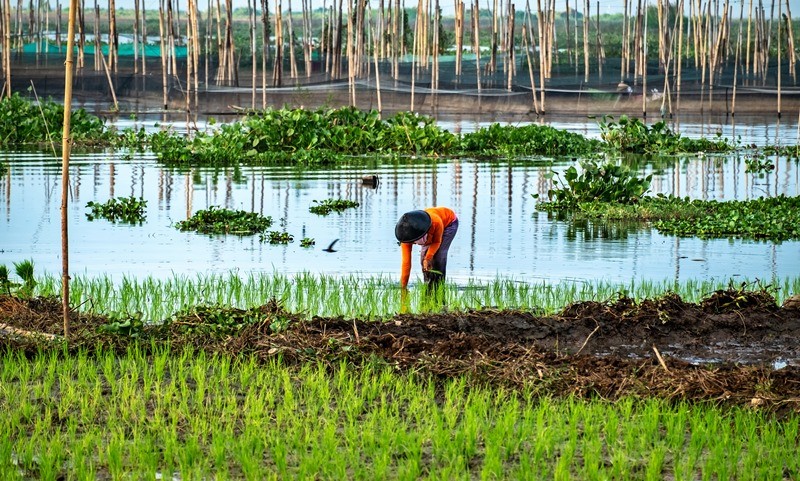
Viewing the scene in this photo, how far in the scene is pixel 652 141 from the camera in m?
26.3

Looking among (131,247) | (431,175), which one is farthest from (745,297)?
(431,175)

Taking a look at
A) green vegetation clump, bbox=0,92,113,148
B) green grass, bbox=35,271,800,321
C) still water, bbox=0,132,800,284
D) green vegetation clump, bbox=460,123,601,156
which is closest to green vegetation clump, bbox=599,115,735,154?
green vegetation clump, bbox=460,123,601,156

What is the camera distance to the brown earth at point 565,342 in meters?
6.78

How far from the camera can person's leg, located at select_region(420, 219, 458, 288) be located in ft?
33.8

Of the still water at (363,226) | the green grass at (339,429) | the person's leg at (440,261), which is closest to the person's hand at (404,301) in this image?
the person's leg at (440,261)

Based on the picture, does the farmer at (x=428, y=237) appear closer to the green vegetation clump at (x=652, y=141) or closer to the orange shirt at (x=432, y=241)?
the orange shirt at (x=432, y=241)

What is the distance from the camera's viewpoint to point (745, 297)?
8969 mm

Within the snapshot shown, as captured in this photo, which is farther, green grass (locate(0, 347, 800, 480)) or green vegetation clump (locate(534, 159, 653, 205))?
green vegetation clump (locate(534, 159, 653, 205))

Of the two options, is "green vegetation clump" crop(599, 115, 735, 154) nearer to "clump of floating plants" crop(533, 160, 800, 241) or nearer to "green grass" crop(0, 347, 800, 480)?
"clump of floating plants" crop(533, 160, 800, 241)

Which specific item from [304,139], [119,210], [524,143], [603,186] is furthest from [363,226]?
[524,143]

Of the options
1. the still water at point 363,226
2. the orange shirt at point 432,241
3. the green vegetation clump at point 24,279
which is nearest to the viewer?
the green vegetation clump at point 24,279

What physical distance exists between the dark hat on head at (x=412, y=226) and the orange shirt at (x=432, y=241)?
0.55ft

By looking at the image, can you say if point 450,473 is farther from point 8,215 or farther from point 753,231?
point 8,215

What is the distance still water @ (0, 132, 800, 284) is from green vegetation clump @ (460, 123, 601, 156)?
149cm
